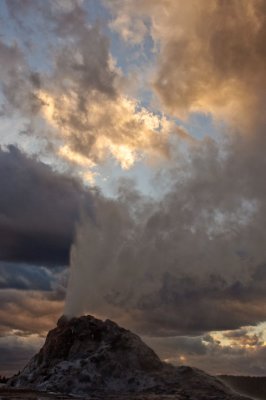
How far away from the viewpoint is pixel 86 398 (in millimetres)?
60312

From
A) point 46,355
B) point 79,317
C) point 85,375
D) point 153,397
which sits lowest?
point 153,397

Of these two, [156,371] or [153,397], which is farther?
[156,371]

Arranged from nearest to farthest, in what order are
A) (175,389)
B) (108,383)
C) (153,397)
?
(153,397) < (175,389) < (108,383)

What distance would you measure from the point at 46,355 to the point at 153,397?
91.8 feet

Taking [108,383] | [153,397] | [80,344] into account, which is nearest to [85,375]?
[108,383]

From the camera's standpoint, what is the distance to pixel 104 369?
239 ft

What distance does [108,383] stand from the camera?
7081 cm

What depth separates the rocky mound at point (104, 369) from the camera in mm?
67812

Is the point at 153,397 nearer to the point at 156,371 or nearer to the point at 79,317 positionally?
the point at 156,371

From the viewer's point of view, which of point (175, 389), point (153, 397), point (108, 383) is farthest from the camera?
point (108, 383)

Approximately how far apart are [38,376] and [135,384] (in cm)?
1753

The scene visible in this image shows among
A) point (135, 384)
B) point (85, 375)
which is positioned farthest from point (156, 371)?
point (85, 375)

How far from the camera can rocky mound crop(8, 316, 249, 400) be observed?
6781cm

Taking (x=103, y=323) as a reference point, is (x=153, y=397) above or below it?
below
